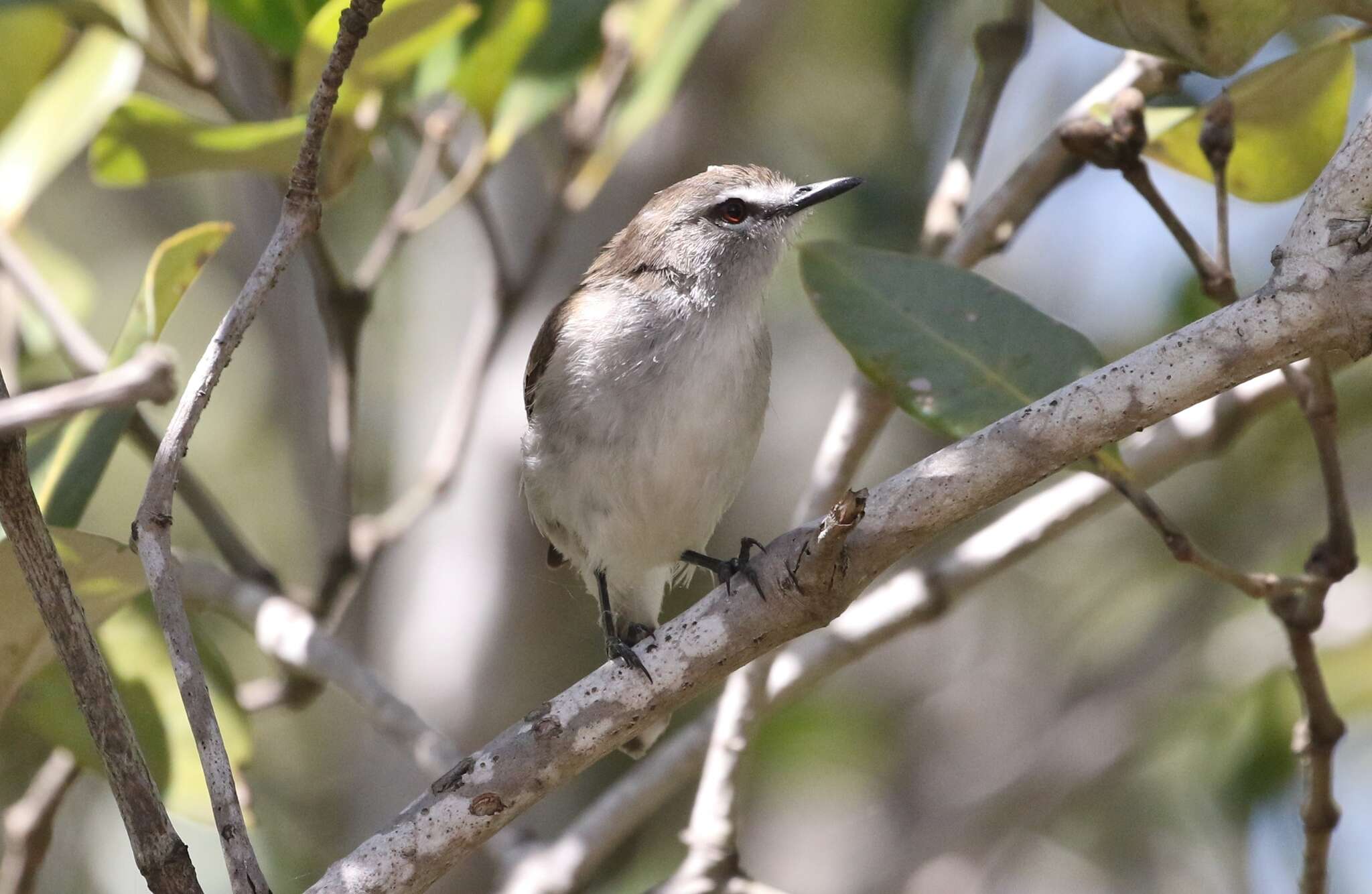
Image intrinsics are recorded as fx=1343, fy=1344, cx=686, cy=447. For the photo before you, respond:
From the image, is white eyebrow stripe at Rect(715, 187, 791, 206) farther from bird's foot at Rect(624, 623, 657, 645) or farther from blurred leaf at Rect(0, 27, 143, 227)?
blurred leaf at Rect(0, 27, 143, 227)

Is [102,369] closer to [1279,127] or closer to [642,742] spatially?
[642,742]

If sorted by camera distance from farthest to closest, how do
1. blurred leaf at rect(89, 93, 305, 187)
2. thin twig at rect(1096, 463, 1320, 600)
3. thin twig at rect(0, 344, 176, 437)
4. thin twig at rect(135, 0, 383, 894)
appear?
blurred leaf at rect(89, 93, 305, 187) → thin twig at rect(1096, 463, 1320, 600) → thin twig at rect(135, 0, 383, 894) → thin twig at rect(0, 344, 176, 437)

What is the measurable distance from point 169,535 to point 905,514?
2.88 feet

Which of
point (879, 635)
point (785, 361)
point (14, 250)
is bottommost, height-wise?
point (879, 635)

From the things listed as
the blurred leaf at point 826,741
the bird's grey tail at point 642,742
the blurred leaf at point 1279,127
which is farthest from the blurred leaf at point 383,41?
the blurred leaf at point 826,741

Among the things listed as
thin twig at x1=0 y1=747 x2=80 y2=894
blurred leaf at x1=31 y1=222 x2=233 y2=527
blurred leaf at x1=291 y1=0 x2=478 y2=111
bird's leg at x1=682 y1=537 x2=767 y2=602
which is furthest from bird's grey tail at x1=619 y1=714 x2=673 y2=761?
blurred leaf at x1=291 y1=0 x2=478 y2=111

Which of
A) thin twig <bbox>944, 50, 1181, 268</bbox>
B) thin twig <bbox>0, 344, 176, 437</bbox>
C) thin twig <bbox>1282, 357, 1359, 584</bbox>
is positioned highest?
thin twig <bbox>944, 50, 1181, 268</bbox>

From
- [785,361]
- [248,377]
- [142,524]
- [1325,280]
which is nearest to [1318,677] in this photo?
[1325,280]

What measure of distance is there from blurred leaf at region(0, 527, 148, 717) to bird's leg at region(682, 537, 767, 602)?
94 centimetres

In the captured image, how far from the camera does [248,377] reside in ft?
18.2

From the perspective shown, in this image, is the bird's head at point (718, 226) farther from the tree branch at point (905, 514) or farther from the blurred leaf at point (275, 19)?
the tree branch at point (905, 514)

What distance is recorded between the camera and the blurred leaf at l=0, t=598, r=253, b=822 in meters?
2.48

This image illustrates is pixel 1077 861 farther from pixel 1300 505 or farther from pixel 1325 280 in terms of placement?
pixel 1325 280

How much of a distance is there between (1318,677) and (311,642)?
183 centimetres
